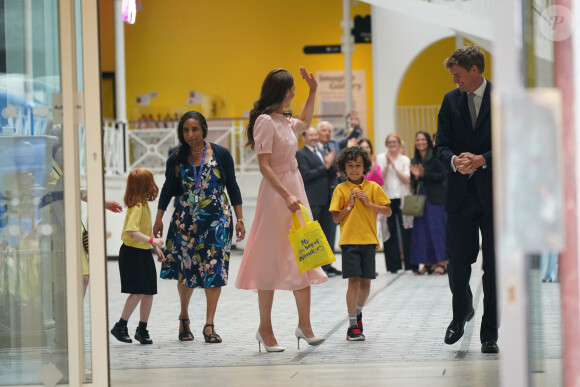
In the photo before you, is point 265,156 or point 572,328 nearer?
point 572,328

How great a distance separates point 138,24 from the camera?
20.9 m

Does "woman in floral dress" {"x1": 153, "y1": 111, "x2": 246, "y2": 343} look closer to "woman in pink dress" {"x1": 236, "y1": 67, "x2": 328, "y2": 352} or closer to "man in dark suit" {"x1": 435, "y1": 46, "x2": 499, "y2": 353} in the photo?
"woman in pink dress" {"x1": 236, "y1": 67, "x2": 328, "y2": 352}

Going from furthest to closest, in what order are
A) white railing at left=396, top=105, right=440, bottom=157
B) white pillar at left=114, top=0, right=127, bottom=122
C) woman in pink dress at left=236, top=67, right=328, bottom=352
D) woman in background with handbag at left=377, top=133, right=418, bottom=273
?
white pillar at left=114, top=0, right=127, bottom=122 < white railing at left=396, top=105, right=440, bottom=157 < woman in background with handbag at left=377, top=133, right=418, bottom=273 < woman in pink dress at left=236, top=67, right=328, bottom=352

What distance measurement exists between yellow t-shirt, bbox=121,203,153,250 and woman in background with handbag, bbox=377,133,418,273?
5.15m

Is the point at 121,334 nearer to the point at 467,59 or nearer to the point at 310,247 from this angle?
the point at 310,247

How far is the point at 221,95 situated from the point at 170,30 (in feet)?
5.66

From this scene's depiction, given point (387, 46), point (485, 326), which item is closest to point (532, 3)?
point (485, 326)

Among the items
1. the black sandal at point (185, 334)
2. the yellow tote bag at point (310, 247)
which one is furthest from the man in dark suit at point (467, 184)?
the black sandal at point (185, 334)

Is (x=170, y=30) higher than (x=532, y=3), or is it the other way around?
(x=170, y=30)

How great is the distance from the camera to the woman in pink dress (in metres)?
5.74

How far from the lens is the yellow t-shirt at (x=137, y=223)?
6.32 meters

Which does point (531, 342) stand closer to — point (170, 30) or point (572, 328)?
point (572, 328)

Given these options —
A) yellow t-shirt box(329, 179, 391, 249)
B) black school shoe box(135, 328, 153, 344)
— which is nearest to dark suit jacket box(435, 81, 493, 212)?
yellow t-shirt box(329, 179, 391, 249)

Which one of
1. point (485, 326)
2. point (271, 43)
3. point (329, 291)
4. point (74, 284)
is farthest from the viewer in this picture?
point (271, 43)
